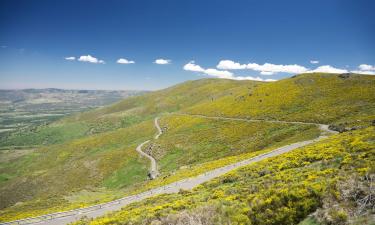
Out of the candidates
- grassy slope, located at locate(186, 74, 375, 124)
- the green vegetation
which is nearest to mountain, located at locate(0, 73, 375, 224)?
the green vegetation

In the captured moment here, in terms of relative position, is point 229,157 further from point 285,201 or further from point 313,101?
point 313,101

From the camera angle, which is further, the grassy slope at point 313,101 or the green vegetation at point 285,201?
the grassy slope at point 313,101

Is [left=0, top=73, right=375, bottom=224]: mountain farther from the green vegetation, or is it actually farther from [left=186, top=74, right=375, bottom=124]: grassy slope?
[left=186, top=74, right=375, bottom=124]: grassy slope

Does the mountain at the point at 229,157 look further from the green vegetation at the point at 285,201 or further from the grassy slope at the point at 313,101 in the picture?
the grassy slope at the point at 313,101

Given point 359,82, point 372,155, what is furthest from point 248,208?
point 359,82

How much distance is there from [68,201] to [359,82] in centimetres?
8872

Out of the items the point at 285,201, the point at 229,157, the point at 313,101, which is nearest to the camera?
the point at 285,201

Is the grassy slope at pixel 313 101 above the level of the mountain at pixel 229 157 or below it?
above

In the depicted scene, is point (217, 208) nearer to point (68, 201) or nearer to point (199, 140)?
point (68, 201)

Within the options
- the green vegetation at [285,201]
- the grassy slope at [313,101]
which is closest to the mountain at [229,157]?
the green vegetation at [285,201]

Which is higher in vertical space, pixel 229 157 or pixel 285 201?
pixel 285 201

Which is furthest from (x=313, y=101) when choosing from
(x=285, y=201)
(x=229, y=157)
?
(x=285, y=201)

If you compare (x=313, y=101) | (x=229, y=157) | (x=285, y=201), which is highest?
(x=313, y=101)

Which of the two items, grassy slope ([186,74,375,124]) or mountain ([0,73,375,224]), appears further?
grassy slope ([186,74,375,124])
